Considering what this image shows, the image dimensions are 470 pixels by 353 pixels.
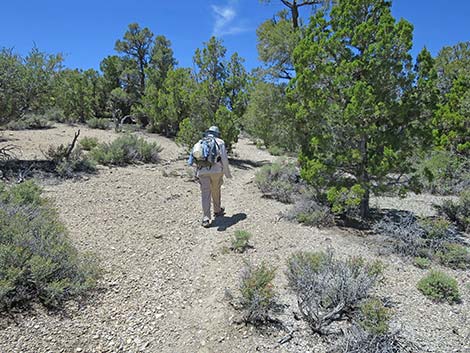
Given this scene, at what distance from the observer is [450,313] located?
3.57m

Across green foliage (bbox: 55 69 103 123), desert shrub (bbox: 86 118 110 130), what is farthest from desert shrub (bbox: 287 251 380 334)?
green foliage (bbox: 55 69 103 123)

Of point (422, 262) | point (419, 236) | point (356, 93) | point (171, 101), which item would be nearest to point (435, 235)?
point (419, 236)

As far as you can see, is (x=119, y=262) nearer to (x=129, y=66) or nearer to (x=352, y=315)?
(x=352, y=315)

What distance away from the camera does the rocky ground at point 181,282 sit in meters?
3.11

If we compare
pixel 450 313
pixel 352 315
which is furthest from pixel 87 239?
pixel 450 313

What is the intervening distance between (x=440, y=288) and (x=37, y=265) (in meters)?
4.73

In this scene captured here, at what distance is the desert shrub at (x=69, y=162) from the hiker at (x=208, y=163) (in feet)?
16.5

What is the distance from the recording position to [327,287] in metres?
3.61

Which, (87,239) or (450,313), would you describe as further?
(87,239)

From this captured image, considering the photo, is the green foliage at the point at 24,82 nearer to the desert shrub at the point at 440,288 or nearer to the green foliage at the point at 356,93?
the green foliage at the point at 356,93

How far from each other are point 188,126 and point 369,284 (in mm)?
10271

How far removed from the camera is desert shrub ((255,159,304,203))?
27.0 ft

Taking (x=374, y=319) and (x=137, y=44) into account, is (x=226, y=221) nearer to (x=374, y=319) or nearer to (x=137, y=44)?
(x=374, y=319)

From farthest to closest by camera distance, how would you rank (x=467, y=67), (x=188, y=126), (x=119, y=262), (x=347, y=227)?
1. (x=467, y=67)
2. (x=188, y=126)
3. (x=347, y=227)
4. (x=119, y=262)
